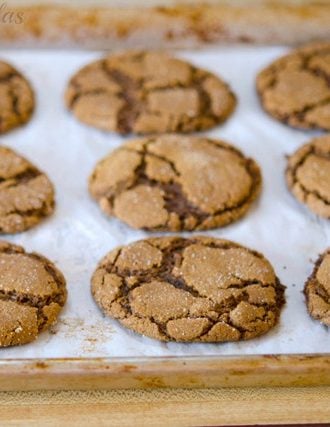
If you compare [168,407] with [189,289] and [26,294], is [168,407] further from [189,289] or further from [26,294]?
[26,294]

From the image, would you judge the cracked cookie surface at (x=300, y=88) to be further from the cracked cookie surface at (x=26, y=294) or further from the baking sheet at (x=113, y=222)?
the cracked cookie surface at (x=26, y=294)

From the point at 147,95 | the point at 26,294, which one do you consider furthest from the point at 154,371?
the point at 147,95

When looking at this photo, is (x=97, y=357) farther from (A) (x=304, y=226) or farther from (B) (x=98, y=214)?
(A) (x=304, y=226)

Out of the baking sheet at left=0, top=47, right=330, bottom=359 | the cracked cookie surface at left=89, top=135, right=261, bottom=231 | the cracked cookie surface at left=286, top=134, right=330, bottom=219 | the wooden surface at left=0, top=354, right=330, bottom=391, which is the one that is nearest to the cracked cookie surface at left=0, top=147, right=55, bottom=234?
the baking sheet at left=0, top=47, right=330, bottom=359

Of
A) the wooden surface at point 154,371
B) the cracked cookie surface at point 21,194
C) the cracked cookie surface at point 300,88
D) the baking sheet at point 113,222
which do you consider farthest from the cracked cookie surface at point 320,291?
the cracked cookie surface at point 21,194

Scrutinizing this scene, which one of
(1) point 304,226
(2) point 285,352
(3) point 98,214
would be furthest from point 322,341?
(3) point 98,214

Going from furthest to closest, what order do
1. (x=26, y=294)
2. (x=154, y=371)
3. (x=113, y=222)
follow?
(x=113, y=222) < (x=26, y=294) < (x=154, y=371)
